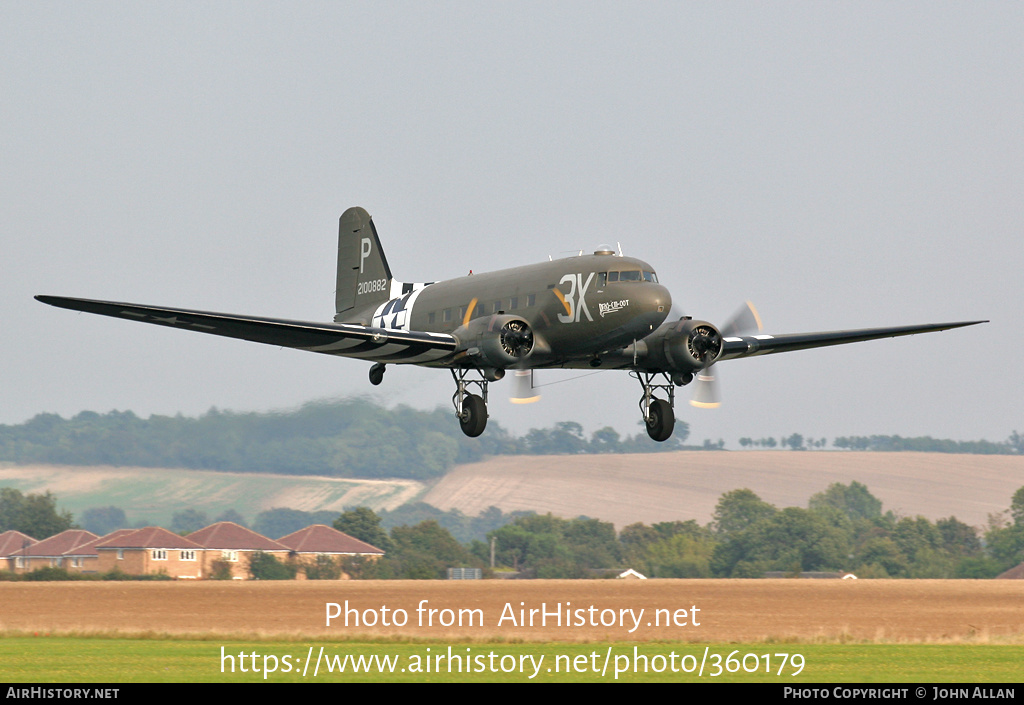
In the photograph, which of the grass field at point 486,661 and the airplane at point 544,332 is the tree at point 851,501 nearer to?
the grass field at point 486,661

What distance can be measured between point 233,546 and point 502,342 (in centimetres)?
7500

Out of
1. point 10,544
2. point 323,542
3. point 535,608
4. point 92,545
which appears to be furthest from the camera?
point 323,542

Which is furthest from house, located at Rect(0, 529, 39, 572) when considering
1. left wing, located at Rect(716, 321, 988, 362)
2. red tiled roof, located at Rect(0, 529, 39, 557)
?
left wing, located at Rect(716, 321, 988, 362)

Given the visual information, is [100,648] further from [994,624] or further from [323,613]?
[994,624]

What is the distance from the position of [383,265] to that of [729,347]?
43.6ft

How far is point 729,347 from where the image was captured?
38.5 meters

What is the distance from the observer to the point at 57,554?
101688 millimetres

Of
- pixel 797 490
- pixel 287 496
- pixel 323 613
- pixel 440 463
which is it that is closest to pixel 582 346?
pixel 323 613

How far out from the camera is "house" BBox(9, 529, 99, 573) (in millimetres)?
99750

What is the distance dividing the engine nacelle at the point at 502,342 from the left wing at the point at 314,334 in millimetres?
904

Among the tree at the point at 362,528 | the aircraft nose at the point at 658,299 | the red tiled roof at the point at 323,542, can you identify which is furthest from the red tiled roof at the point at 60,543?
the aircraft nose at the point at 658,299

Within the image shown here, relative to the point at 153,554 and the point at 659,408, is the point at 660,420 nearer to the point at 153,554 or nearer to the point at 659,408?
the point at 659,408

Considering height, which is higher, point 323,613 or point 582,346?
point 582,346

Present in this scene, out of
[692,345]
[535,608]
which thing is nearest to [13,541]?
[535,608]
